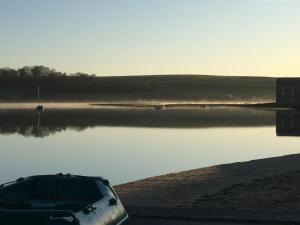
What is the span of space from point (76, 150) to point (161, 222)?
29.2 m

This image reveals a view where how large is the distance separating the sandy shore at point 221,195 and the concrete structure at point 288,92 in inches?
5141

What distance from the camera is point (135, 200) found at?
14641mm

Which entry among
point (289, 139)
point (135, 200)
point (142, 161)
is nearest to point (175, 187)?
point (135, 200)

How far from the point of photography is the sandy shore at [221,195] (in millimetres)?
11438

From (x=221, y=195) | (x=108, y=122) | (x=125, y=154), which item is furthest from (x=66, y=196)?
(x=108, y=122)

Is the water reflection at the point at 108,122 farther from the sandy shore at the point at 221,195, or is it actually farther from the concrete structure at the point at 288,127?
the sandy shore at the point at 221,195

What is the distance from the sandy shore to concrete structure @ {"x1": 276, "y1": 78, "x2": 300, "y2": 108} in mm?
130584

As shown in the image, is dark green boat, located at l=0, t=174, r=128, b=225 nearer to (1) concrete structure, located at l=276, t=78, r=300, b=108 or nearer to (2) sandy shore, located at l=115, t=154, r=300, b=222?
(2) sandy shore, located at l=115, t=154, r=300, b=222

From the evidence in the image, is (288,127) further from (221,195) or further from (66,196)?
(66,196)

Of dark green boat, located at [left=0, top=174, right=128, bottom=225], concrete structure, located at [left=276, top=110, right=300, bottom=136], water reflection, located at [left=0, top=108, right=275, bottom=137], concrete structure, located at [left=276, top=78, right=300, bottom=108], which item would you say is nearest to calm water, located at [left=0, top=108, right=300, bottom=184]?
concrete structure, located at [left=276, top=110, right=300, bottom=136]

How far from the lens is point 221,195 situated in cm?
1493

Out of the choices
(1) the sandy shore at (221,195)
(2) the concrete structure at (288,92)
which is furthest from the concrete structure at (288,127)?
(2) the concrete structure at (288,92)

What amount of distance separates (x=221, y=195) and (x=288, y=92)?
146 meters

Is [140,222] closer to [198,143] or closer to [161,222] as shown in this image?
[161,222]
